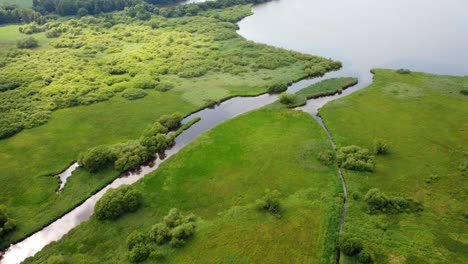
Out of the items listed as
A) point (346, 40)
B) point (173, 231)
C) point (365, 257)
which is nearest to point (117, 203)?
point (173, 231)

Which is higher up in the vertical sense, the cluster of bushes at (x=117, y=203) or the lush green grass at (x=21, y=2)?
the lush green grass at (x=21, y=2)

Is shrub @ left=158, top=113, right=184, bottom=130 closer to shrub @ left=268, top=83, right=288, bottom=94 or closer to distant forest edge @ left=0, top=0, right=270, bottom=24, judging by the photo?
shrub @ left=268, top=83, right=288, bottom=94

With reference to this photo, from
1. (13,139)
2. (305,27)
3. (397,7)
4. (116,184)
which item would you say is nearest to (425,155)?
(116,184)

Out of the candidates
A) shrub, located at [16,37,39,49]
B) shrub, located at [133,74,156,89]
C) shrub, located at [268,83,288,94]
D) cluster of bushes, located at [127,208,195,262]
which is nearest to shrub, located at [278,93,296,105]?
shrub, located at [268,83,288,94]

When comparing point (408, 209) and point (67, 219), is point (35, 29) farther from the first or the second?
point (408, 209)

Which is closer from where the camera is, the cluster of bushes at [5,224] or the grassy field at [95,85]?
the cluster of bushes at [5,224]

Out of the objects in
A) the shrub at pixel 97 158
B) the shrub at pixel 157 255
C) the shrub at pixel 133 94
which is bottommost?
the shrub at pixel 157 255

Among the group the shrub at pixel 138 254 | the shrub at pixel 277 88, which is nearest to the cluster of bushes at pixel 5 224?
the shrub at pixel 138 254

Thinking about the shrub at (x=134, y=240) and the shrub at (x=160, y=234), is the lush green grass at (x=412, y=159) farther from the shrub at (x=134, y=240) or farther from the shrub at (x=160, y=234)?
the shrub at (x=134, y=240)
